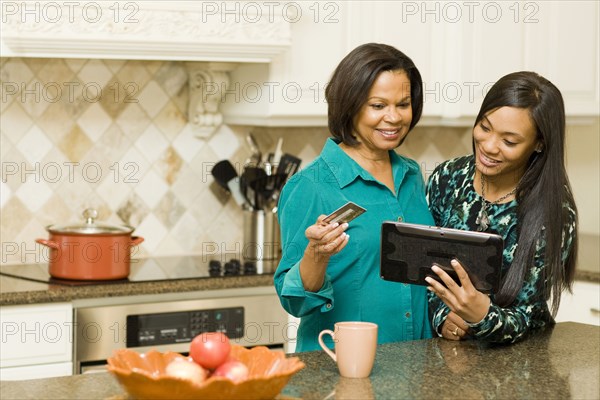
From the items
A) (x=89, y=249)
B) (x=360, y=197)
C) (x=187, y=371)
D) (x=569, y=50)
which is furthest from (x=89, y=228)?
(x=569, y=50)

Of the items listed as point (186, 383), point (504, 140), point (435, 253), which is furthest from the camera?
point (504, 140)

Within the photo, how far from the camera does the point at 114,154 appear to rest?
10.4 ft

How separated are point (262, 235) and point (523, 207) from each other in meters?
1.45

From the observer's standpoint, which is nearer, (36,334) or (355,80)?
(355,80)

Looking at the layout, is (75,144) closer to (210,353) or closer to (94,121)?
(94,121)

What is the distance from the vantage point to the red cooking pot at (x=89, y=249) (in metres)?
2.76

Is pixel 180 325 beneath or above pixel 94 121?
beneath

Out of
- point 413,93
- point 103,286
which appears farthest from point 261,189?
point 413,93

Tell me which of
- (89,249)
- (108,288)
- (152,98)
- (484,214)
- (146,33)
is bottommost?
(108,288)

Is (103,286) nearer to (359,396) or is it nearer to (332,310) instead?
(332,310)

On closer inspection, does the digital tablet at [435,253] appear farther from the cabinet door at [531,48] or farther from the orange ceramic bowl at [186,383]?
Answer: the cabinet door at [531,48]

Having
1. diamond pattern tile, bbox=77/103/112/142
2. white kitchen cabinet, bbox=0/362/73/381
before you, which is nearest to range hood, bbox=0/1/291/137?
diamond pattern tile, bbox=77/103/112/142

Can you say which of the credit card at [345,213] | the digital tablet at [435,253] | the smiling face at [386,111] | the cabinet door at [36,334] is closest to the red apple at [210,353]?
the credit card at [345,213]

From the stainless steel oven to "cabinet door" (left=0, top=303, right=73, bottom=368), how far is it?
35 millimetres
